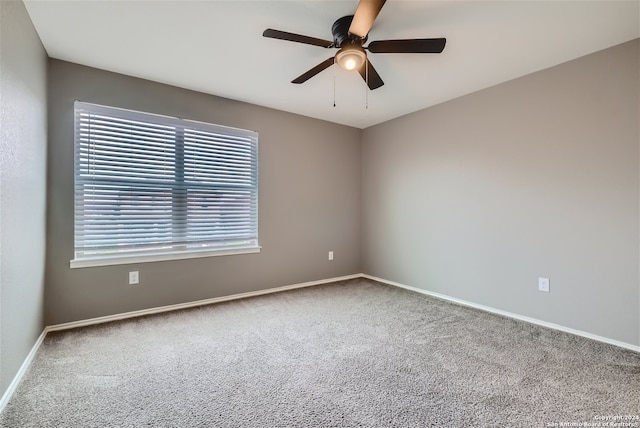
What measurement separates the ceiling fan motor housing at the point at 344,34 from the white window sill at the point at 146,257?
95.4 inches

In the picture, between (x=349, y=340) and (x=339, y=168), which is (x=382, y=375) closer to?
(x=349, y=340)

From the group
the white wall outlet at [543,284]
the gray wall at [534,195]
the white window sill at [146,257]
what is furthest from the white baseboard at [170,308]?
the white wall outlet at [543,284]

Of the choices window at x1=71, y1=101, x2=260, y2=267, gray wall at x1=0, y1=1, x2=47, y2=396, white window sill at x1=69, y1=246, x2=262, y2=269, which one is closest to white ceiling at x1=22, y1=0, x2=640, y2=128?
gray wall at x1=0, y1=1, x2=47, y2=396

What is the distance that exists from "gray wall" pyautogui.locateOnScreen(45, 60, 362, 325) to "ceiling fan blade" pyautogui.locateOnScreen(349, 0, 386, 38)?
6.85 ft

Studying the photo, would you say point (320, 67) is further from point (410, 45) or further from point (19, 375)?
point (19, 375)

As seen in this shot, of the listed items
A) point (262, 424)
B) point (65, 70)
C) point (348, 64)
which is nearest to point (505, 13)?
point (348, 64)

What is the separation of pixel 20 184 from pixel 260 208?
6.96 feet

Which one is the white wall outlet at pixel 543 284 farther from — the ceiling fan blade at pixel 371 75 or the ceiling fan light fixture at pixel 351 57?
the ceiling fan light fixture at pixel 351 57

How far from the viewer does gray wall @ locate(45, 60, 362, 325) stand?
8.27 ft

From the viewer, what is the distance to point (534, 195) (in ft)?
8.89

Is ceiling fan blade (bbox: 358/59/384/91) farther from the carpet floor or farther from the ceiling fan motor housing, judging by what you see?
the carpet floor

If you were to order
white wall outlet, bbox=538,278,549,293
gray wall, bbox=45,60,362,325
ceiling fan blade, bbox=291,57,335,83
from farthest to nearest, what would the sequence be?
white wall outlet, bbox=538,278,549,293
gray wall, bbox=45,60,362,325
ceiling fan blade, bbox=291,57,335,83

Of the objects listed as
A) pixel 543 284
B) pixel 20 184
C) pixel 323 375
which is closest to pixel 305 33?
pixel 20 184

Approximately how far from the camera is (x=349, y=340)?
2350 mm
